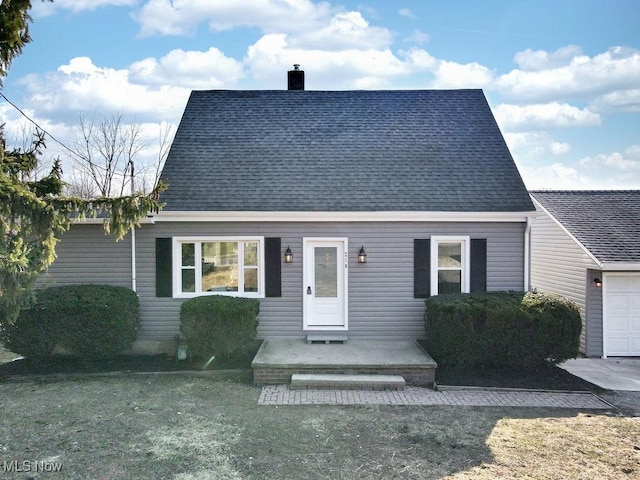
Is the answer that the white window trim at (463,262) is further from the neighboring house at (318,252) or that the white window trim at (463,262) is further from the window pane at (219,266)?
the window pane at (219,266)

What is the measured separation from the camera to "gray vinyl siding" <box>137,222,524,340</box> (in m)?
9.75

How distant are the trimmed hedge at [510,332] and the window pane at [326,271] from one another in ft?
8.20

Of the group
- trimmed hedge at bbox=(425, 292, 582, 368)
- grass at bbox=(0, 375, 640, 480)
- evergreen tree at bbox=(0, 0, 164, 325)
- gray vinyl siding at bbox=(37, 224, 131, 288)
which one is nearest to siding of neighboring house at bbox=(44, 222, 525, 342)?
gray vinyl siding at bbox=(37, 224, 131, 288)

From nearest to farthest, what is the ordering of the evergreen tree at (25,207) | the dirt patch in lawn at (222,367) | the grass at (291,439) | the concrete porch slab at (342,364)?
the grass at (291,439)
the evergreen tree at (25,207)
the concrete porch slab at (342,364)
the dirt patch in lawn at (222,367)

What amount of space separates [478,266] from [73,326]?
8344mm

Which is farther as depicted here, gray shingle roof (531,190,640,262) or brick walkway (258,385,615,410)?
gray shingle roof (531,190,640,262)

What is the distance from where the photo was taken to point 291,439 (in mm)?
5691

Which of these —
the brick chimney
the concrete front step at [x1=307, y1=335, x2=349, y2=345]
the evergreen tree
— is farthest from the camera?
the brick chimney

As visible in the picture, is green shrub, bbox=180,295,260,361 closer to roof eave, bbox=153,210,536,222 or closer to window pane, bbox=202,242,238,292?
window pane, bbox=202,242,238,292

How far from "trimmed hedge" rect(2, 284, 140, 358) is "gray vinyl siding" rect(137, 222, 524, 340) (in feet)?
3.01

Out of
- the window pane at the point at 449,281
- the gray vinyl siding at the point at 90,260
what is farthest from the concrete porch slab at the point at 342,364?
the gray vinyl siding at the point at 90,260

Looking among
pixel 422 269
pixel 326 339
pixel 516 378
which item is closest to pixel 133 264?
pixel 326 339

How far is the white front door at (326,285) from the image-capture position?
983 centimetres

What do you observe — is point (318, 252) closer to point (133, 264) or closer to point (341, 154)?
point (341, 154)
